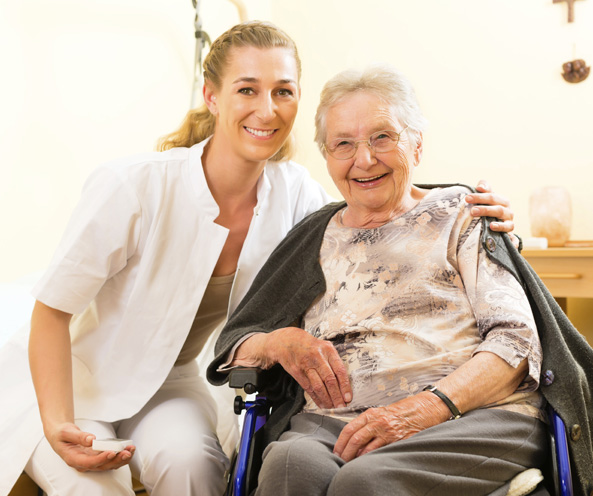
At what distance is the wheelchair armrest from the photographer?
55.5 inches

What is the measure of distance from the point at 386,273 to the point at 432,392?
32 centimetres

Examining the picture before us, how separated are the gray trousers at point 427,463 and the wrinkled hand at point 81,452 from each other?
1.29 ft

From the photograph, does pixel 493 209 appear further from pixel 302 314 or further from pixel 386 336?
pixel 302 314

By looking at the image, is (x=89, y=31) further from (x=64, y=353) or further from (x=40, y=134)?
(x=64, y=353)

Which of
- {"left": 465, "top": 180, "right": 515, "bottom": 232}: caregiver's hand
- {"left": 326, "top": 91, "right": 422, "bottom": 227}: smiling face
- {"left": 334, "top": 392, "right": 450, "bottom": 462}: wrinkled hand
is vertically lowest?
{"left": 334, "top": 392, "right": 450, "bottom": 462}: wrinkled hand

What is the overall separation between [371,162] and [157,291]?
2.02ft

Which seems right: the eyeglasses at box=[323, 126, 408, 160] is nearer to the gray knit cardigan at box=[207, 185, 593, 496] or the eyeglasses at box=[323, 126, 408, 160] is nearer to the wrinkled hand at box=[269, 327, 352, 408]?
the gray knit cardigan at box=[207, 185, 593, 496]

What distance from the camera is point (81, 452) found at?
4.59 feet

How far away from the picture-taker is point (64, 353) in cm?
153

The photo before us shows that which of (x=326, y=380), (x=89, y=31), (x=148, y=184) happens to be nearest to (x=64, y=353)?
(x=148, y=184)

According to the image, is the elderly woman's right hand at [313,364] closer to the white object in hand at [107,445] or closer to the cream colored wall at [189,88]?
the white object in hand at [107,445]

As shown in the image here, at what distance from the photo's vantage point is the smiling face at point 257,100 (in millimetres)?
1643

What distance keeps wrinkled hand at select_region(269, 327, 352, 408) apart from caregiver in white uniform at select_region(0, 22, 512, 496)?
288 millimetres

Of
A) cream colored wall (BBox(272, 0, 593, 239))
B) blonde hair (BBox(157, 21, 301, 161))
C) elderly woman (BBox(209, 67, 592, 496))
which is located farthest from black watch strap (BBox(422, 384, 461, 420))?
cream colored wall (BBox(272, 0, 593, 239))
